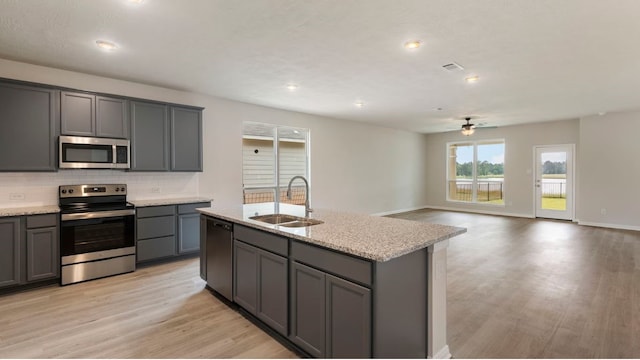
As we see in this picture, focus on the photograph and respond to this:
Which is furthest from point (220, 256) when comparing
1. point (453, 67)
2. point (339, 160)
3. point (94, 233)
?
point (339, 160)

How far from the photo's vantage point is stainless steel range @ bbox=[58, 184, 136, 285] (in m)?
3.55

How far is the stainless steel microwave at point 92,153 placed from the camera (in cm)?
372

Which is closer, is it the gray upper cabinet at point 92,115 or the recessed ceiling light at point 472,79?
the gray upper cabinet at point 92,115

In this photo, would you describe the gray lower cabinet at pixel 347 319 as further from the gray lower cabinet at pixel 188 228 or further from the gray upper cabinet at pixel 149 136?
the gray upper cabinet at pixel 149 136

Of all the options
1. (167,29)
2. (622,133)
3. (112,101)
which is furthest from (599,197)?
(112,101)

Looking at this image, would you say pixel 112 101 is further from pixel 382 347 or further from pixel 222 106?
pixel 382 347

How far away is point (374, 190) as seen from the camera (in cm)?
870

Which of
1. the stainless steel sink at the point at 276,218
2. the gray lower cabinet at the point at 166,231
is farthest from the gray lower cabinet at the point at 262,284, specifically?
the gray lower cabinet at the point at 166,231

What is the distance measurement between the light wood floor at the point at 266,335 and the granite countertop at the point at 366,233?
889mm

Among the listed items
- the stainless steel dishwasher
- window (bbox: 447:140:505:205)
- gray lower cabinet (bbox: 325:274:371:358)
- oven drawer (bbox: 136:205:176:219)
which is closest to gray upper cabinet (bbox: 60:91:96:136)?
oven drawer (bbox: 136:205:176:219)

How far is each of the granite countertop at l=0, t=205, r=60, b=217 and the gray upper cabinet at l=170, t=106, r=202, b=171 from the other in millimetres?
1464

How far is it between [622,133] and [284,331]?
8.57m

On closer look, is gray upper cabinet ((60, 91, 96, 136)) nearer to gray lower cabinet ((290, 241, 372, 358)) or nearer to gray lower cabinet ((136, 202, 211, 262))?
gray lower cabinet ((136, 202, 211, 262))

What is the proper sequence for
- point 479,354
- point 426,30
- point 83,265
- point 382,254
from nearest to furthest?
point 382,254 < point 479,354 < point 426,30 < point 83,265
